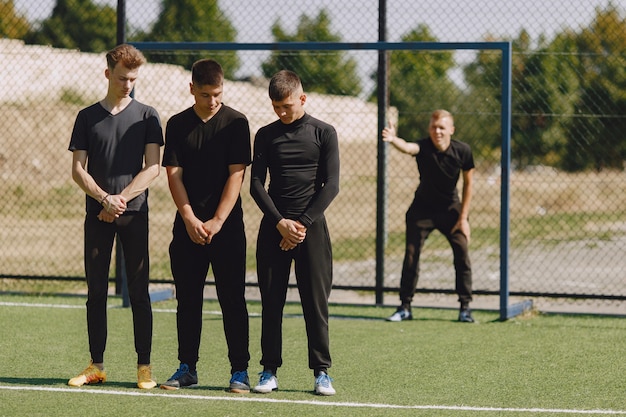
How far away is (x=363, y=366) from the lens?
719 centimetres

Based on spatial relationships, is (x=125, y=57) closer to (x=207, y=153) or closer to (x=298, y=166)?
(x=207, y=153)

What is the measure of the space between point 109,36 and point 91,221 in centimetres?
4118

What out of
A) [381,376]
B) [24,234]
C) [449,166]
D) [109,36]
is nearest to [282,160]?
[381,376]

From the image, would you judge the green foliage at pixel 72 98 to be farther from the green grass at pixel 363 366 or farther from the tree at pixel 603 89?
the green grass at pixel 363 366

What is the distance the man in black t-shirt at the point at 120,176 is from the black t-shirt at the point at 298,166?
64 centimetres

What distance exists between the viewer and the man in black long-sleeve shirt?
6176 mm

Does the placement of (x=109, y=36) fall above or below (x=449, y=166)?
above

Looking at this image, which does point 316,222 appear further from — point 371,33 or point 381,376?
point 371,33

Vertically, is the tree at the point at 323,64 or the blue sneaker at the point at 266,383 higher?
the tree at the point at 323,64

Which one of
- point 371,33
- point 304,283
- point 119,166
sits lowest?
point 304,283

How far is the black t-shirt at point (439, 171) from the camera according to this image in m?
9.35

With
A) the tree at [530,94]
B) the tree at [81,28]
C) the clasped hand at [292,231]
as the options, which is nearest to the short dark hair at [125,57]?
the clasped hand at [292,231]

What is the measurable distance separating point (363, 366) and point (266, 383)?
113 cm

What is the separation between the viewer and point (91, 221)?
20.8 ft
